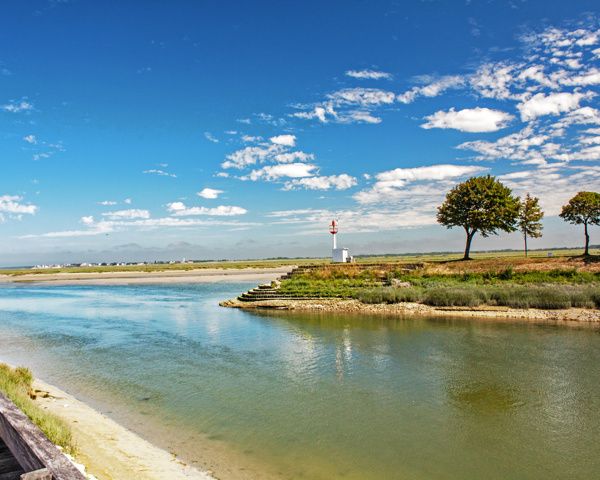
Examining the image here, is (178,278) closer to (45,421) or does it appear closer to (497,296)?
(497,296)

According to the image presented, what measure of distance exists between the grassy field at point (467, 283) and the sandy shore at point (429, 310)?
3.00 ft

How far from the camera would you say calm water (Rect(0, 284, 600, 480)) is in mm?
9445

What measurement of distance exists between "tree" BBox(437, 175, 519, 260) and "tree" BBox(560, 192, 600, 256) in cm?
535

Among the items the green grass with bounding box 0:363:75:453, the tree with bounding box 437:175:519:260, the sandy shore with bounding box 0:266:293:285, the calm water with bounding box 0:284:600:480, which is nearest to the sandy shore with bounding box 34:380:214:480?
the green grass with bounding box 0:363:75:453

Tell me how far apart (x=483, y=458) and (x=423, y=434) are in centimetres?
164

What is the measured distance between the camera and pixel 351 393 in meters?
14.0

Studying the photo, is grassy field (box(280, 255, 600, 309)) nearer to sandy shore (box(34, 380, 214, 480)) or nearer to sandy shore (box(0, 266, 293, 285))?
sandy shore (box(34, 380, 214, 480))

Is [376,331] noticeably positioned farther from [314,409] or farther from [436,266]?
[436,266]

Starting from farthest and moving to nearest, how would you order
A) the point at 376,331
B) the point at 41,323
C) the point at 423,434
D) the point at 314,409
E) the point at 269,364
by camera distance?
the point at 41,323 < the point at 376,331 < the point at 269,364 < the point at 314,409 < the point at 423,434

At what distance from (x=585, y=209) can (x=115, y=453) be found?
169ft

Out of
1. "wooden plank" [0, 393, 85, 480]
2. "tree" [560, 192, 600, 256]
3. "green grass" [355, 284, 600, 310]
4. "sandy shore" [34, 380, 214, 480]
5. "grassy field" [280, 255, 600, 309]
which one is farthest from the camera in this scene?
"tree" [560, 192, 600, 256]

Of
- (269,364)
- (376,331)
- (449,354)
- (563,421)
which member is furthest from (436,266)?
(563,421)

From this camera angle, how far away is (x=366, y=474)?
877 centimetres

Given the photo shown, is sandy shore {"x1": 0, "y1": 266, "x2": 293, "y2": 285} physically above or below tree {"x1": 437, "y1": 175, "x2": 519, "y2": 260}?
below
